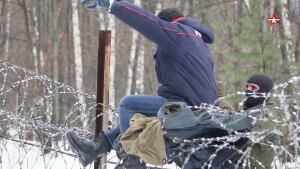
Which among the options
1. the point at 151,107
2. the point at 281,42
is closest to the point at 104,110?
the point at 151,107

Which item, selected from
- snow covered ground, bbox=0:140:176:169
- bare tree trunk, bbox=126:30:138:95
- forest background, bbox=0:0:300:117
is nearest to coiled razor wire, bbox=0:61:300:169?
snow covered ground, bbox=0:140:176:169

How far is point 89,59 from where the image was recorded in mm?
19938

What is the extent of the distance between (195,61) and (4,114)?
1.68 m

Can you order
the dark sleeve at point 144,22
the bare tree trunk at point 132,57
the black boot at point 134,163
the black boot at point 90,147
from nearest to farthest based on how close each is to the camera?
1. the dark sleeve at point 144,22
2. the black boot at point 134,163
3. the black boot at point 90,147
4. the bare tree trunk at point 132,57

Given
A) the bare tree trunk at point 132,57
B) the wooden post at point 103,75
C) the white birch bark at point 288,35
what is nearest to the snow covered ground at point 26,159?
the wooden post at point 103,75

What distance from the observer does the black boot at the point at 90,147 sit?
4723mm

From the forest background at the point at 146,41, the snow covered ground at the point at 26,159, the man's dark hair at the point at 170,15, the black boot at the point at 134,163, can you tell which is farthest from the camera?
the forest background at the point at 146,41

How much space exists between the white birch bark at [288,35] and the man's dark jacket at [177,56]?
584 cm

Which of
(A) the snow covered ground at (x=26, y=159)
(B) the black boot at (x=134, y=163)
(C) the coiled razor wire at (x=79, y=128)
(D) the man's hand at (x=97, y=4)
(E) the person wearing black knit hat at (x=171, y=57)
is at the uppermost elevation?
(D) the man's hand at (x=97, y=4)

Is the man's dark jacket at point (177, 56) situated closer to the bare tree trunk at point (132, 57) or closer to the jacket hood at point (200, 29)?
the jacket hood at point (200, 29)

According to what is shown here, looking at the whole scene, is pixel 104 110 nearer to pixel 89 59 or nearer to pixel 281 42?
pixel 281 42

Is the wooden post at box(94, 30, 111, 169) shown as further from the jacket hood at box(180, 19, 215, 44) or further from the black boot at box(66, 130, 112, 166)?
the jacket hood at box(180, 19, 215, 44)

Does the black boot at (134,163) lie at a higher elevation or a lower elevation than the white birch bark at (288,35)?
lower

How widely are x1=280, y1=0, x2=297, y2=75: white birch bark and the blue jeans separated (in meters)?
5.99
